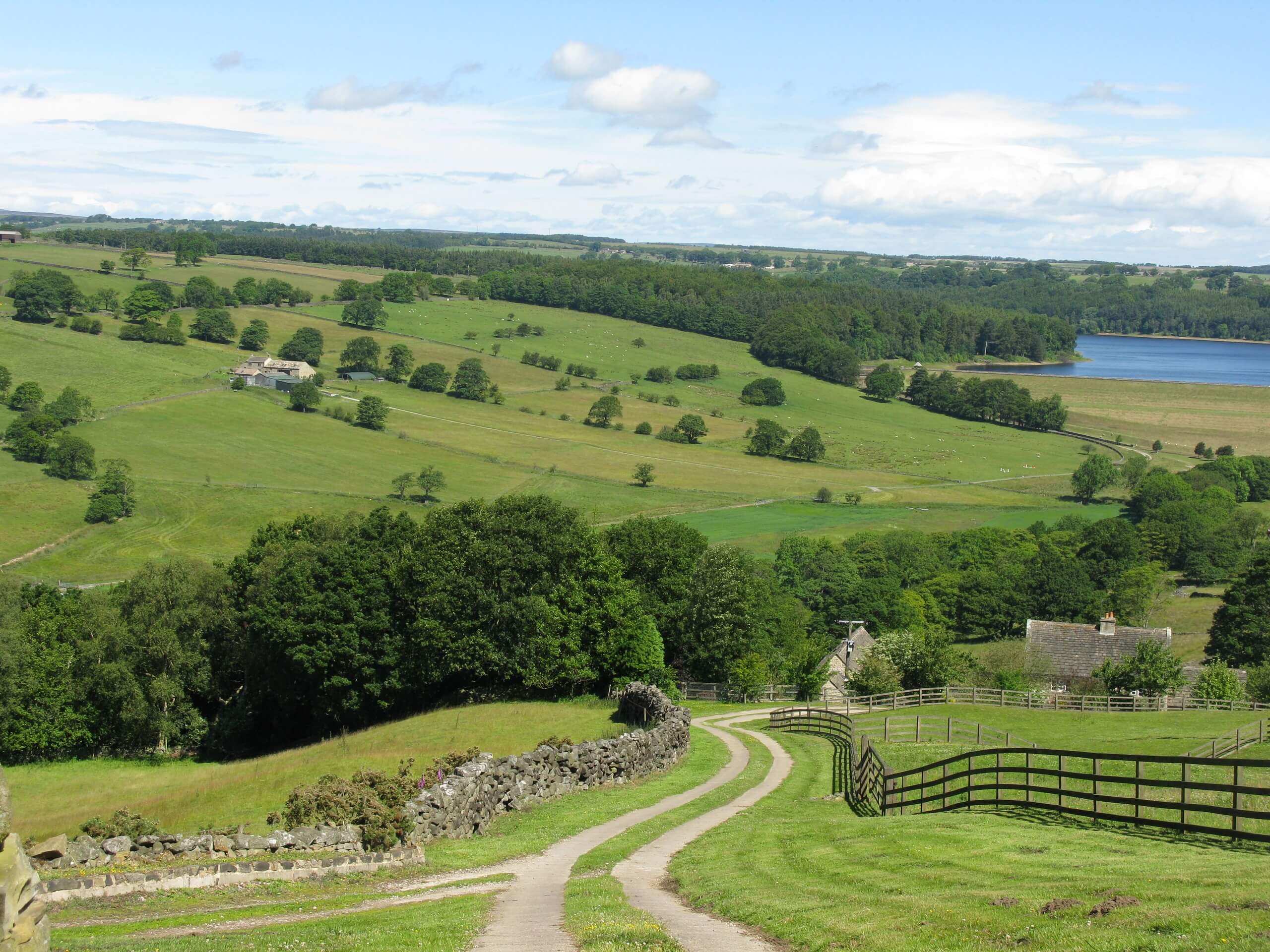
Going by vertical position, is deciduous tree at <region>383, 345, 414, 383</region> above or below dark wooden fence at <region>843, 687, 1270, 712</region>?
above

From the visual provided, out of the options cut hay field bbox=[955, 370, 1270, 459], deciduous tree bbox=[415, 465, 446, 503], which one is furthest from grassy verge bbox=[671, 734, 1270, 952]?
cut hay field bbox=[955, 370, 1270, 459]

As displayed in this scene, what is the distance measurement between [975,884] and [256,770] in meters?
27.3

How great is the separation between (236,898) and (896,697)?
112 feet

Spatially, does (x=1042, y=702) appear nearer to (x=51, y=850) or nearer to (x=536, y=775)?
(x=536, y=775)

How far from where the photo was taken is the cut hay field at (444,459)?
103 meters

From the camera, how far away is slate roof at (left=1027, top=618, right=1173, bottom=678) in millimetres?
68000

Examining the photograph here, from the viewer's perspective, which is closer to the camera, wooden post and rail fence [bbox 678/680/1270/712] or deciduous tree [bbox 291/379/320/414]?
wooden post and rail fence [bbox 678/680/1270/712]

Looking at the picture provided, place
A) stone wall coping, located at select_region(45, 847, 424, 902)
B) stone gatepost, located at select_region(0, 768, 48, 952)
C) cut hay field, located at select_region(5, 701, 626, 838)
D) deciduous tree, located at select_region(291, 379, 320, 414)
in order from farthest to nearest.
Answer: deciduous tree, located at select_region(291, 379, 320, 414), cut hay field, located at select_region(5, 701, 626, 838), stone wall coping, located at select_region(45, 847, 424, 902), stone gatepost, located at select_region(0, 768, 48, 952)

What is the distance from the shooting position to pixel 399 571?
A: 5253 cm

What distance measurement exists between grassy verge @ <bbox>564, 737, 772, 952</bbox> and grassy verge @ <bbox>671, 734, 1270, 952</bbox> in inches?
42.7

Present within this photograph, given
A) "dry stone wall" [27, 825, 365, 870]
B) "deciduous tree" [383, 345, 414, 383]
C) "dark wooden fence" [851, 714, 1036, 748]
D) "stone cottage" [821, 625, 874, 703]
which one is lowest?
"stone cottage" [821, 625, 874, 703]

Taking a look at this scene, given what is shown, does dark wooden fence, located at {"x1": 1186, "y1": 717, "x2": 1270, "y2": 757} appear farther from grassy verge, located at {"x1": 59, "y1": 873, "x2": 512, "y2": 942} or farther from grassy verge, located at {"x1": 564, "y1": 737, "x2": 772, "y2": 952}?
grassy verge, located at {"x1": 59, "y1": 873, "x2": 512, "y2": 942}

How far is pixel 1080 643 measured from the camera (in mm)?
70000

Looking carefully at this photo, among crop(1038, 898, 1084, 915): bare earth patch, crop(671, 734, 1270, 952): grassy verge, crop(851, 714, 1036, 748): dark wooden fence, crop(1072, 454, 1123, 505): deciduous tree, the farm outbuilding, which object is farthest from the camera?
the farm outbuilding
